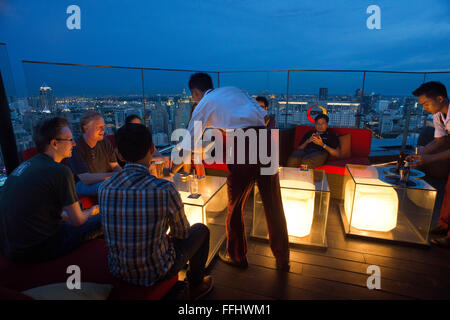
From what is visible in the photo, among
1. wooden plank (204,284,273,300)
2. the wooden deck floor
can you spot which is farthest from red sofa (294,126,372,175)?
wooden plank (204,284,273,300)

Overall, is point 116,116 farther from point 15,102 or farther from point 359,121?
point 359,121

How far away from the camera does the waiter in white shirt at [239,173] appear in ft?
5.09

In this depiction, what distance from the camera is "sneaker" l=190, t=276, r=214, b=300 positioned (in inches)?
60.2

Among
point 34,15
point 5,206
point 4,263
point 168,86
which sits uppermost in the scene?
point 34,15

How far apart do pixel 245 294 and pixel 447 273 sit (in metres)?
1.62

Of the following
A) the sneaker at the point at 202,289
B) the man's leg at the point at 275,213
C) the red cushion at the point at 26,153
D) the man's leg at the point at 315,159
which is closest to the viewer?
the sneaker at the point at 202,289

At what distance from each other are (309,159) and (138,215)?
2.73 m

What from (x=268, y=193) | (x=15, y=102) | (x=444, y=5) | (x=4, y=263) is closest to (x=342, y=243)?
(x=268, y=193)

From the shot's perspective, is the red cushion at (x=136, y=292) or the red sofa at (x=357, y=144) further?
the red sofa at (x=357, y=144)

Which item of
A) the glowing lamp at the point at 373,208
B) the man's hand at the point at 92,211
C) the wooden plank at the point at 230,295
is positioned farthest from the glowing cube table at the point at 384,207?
the man's hand at the point at 92,211

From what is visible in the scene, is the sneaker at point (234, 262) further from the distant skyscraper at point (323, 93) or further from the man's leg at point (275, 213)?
the distant skyscraper at point (323, 93)

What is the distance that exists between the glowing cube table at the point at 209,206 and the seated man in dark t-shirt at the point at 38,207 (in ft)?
2.46

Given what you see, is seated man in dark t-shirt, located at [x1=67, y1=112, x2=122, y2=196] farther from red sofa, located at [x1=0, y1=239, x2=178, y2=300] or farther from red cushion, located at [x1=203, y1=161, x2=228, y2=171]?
red cushion, located at [x1=203, y1=161, x2=228, y2=171]

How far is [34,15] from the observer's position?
2.69 m
